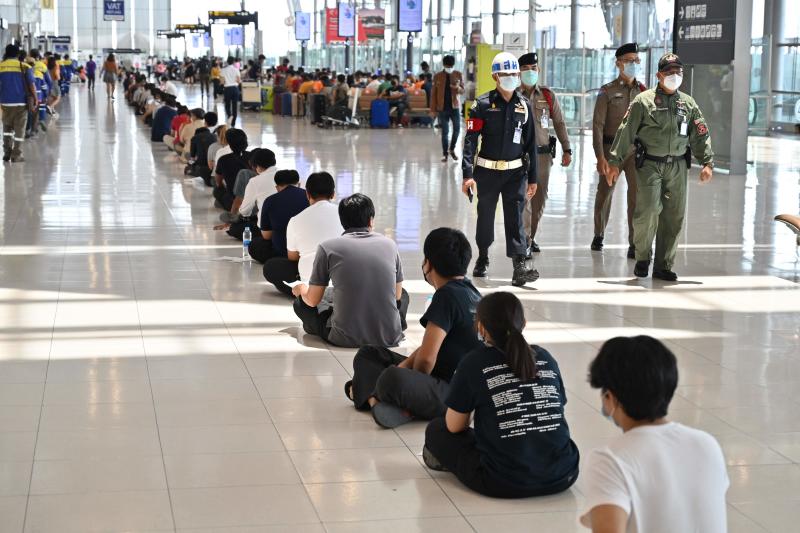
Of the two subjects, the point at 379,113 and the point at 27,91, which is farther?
the point at 379,113

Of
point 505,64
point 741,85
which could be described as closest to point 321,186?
point 505,64

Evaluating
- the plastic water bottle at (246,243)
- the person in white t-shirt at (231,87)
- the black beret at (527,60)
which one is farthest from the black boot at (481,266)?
the person in white t-shirt at (231,87)

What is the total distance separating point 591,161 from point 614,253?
428 inches

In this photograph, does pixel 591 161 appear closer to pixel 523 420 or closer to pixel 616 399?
pixel 523 420

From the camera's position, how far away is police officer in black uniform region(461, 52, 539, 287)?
927 centimetres

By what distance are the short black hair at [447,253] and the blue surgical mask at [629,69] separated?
566 centimetres

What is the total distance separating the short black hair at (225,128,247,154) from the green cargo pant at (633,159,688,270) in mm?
5308

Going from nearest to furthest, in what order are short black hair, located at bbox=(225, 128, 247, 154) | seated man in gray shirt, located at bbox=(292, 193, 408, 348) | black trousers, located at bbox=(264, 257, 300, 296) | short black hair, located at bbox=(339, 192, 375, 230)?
seated man in gray shirt, located at bbox=(292, 193, 408, 348) < short black hair, located at bbox=(339, 192, 375, 230) < black trousers, located at bbox=(264, 257, 300, 296) < short black hair, located at bbox=(225, 128, 247, 154)

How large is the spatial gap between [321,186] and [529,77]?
318cm

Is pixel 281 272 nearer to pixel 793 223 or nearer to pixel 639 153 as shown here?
pixel 639 153

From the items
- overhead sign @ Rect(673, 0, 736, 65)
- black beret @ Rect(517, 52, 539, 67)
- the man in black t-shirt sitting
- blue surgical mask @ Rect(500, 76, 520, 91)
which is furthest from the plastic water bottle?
Answer: overhead sign @ Rect(673, 0, 736, 65)

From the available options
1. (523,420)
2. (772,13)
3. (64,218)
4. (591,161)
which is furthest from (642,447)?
(772,13)

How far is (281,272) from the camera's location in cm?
878

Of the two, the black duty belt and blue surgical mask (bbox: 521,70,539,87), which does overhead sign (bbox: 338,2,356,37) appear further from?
the black duty belt
